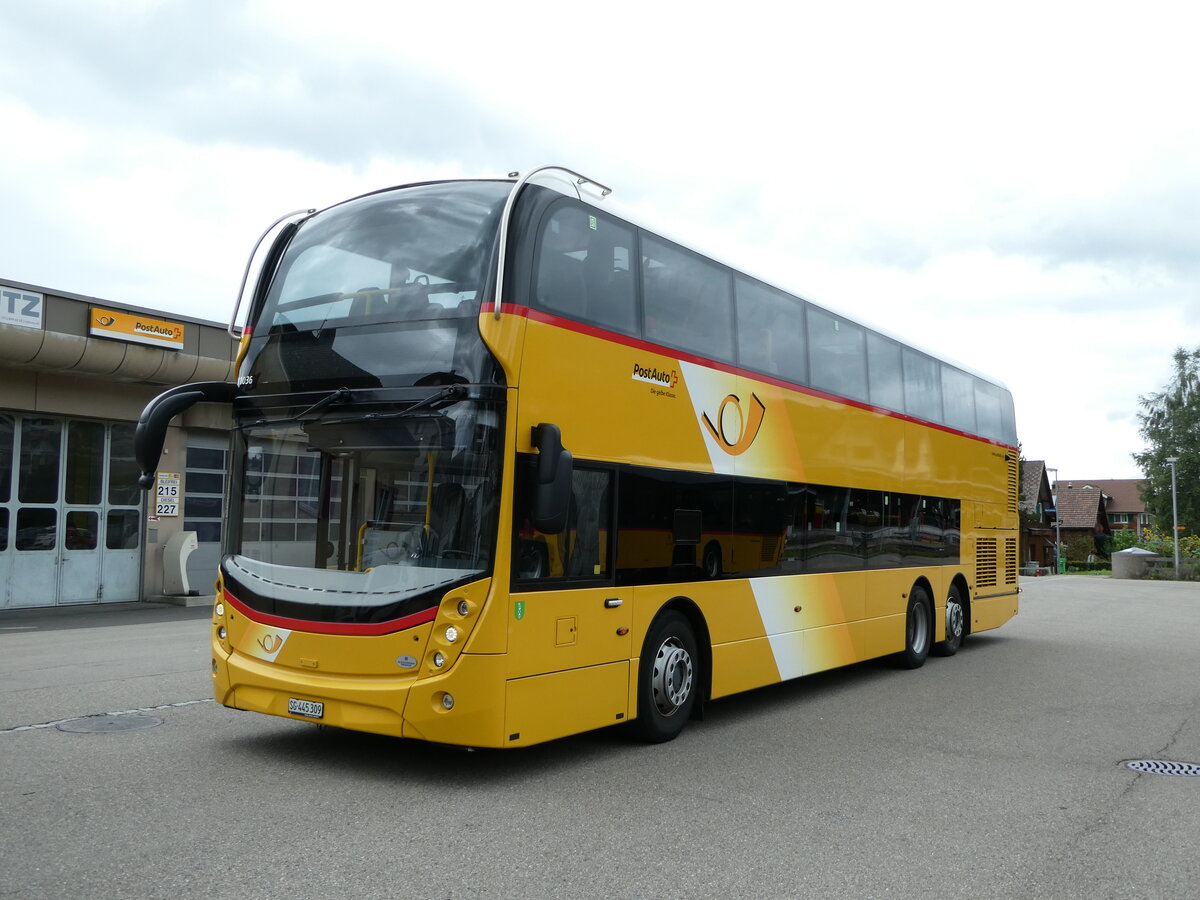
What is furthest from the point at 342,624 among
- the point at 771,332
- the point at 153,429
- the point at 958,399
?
the point at 958,399

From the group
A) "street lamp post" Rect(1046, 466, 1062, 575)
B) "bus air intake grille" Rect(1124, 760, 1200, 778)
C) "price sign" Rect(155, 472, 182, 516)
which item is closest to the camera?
"bus air intake grille" Rect(1124, 760, 1200, 778)

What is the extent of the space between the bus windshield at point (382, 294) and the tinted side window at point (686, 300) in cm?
157

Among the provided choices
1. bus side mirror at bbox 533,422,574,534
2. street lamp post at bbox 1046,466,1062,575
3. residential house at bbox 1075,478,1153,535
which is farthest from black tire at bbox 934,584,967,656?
residential house at bbox 1075,478,1153,535

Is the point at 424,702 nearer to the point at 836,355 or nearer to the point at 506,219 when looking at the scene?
the point at 506,219

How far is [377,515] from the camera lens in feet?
21.1

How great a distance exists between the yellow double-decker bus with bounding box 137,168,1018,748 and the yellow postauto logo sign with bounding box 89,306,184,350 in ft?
44.4

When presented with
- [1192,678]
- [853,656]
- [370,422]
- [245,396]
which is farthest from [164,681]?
[1192,678]

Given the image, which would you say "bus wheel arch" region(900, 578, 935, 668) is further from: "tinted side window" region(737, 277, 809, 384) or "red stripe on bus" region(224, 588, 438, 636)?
"red stripe on bus" region(224, 588, 438, 636)

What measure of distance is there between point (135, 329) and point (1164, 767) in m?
18.4

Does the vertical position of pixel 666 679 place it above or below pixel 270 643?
below

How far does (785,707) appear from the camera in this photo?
9.90 metres

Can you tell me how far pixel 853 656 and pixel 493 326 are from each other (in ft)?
21.3

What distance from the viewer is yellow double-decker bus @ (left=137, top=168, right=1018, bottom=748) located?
6285mm

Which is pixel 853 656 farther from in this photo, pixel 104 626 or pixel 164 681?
pixel 104 626
